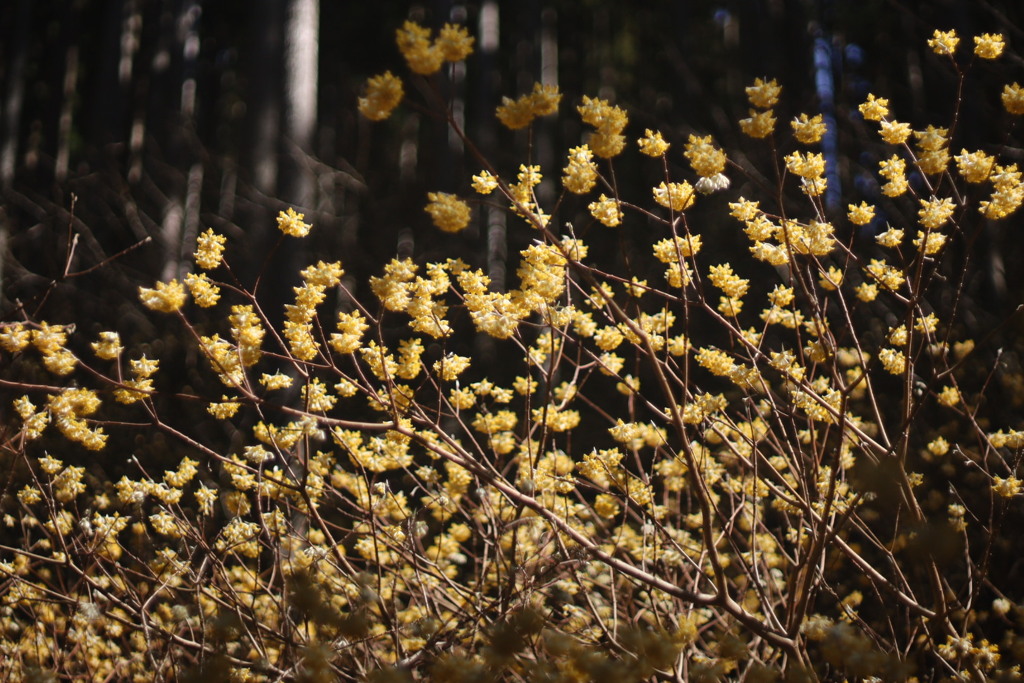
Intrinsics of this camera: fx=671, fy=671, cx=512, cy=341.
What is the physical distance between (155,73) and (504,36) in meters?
6.53

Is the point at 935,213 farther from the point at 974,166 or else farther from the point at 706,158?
the point at 706,158

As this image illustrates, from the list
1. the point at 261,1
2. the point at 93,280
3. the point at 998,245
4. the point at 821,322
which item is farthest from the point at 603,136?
the point at 93,280

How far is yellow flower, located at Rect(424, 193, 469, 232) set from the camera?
1578mm

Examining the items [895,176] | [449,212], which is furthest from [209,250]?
[895,176]

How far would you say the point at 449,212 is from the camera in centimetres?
158

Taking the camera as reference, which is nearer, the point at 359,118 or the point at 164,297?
the point at 164,297

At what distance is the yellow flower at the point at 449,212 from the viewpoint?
1578 millimetres

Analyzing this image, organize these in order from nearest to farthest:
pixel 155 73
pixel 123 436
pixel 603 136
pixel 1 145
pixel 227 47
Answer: pixel 603 136 < pixel 123 436 < pixel 1 145 < pixel 155 73 < pixel 227 47

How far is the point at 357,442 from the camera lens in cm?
214

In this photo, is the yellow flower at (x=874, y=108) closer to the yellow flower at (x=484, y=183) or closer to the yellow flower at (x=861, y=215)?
the yellow flower at (x=861, y=215)

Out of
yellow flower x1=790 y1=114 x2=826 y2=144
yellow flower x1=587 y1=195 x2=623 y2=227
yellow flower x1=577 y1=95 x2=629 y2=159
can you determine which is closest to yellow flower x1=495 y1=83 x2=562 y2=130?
yellow flower x1=577 y1=95 x2=629 y2=159

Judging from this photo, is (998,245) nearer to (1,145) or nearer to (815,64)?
(815,64)

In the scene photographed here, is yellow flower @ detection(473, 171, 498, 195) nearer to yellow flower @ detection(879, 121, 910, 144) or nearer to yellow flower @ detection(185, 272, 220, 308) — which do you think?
yellow flower @ detection(185, 272, 220, 308)

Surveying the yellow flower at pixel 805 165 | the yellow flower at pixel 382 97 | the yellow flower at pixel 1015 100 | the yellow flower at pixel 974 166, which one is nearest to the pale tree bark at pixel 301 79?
the yellow flower at pixel 382 97
